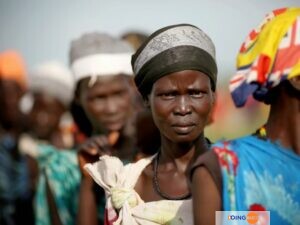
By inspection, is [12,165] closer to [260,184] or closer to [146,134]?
[146,134]

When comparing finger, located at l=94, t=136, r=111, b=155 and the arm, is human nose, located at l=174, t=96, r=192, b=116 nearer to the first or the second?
the arm

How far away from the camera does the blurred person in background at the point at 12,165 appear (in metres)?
8.49

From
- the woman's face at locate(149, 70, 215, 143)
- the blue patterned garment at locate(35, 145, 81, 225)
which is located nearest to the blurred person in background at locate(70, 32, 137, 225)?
the blue patterned garment at locate(35, 145, 81, 225)

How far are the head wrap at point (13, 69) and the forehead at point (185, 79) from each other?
237 inches

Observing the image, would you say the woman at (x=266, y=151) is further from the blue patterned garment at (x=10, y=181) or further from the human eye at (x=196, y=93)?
the blue patterned garment at (x=10, y=181)

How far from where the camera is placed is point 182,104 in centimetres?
439

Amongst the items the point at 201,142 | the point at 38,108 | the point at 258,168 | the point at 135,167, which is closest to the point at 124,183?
the point at 135,167

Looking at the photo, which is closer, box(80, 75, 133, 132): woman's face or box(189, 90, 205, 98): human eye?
box(189, 90, 205, 98): human eye

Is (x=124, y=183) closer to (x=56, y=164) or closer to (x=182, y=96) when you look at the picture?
(x=182, y=96)

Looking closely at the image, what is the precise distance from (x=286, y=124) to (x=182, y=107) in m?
0.70

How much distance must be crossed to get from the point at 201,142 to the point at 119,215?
0.56 meters

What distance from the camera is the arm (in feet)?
12.0

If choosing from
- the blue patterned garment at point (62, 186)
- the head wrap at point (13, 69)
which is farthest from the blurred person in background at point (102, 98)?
the head wrap at point (13, 69)

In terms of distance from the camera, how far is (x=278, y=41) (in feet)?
12.3
